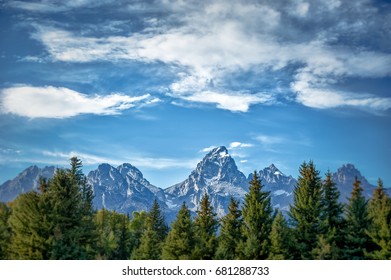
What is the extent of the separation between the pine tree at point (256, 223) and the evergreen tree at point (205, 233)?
2.80 m

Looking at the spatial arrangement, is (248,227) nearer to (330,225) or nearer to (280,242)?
(280,242)

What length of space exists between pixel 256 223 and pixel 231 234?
7.78 feet

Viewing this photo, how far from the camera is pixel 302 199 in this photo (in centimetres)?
3231

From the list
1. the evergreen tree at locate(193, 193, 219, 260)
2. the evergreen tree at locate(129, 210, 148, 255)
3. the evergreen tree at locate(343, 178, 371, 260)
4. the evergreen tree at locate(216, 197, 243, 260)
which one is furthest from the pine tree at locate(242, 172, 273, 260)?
the evergreen tree at locate(129, 210, 148, 255)

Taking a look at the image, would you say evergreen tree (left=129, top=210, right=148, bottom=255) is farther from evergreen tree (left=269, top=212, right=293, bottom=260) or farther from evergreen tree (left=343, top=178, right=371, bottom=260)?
evergreen tree (left=343, top=178, right=371, bottom=260)

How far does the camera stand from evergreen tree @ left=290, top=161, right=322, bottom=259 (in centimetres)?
3103

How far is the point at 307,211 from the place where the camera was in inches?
1251

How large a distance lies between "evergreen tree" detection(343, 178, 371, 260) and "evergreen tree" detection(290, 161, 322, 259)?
8.15 feet

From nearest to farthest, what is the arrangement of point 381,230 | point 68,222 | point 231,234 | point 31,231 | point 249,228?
point 381,230
point 31,231
point 68,222
point 249,228
point 231,234

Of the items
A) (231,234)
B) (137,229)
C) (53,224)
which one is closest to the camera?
(53,224)

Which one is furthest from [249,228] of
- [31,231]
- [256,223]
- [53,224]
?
[31,231]

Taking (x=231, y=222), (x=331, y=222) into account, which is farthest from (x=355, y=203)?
(x=231, y=222)
